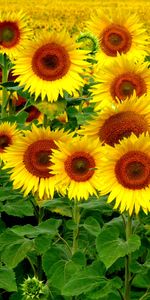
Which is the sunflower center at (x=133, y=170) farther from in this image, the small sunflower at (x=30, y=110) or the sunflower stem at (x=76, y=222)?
the small sunflower at (x=30, y=110)

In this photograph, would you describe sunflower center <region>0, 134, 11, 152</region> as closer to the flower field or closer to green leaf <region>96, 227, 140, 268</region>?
the flower field

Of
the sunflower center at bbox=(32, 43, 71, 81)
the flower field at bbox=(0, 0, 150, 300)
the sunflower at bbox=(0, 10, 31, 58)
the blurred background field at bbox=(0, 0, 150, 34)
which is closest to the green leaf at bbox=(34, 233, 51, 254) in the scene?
the flower field at bbox=(0, 0, 150, 300)

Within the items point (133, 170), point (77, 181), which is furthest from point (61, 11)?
point (133, 170)

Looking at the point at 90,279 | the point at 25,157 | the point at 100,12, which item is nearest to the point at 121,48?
the point at 100,12

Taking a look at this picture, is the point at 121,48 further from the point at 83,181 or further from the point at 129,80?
the point at 83,181

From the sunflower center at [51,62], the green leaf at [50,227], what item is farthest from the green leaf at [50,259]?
the sunflower center at [51,62]
